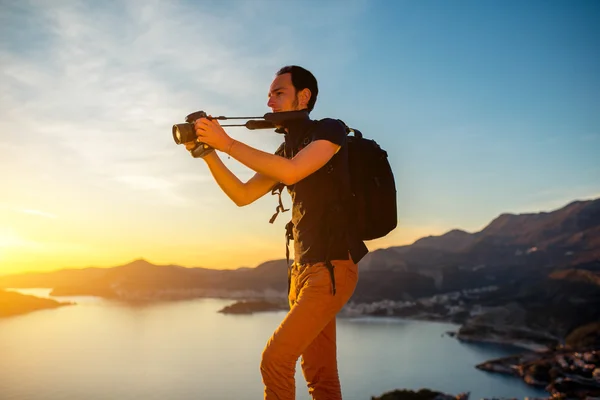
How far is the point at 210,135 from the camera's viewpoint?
2418 millimetres

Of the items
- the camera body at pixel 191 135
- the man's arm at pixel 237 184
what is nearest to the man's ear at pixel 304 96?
the man's arm at pixel 237 184

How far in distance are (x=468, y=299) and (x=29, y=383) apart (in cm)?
12902

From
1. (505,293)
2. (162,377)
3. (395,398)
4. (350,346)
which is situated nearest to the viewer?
→ (395,398)

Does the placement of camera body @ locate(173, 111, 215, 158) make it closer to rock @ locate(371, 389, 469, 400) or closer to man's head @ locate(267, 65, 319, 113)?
man's head @ locate(267, 65, 319, 113)

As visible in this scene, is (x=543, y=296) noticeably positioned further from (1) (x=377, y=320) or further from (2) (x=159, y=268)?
(2) (x=159, y=268)

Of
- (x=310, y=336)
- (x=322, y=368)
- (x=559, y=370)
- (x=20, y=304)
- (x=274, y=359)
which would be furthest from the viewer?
(x=20, y=304)

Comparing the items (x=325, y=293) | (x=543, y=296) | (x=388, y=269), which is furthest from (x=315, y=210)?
(x=388, y=269)

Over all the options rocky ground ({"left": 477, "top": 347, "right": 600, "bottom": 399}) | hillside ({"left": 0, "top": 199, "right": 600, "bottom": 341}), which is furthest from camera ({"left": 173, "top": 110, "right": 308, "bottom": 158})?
hillside ({"left": 0, "top": 199, "right": 600, "bottom": 341})

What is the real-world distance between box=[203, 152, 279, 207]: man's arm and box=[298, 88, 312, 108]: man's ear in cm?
53

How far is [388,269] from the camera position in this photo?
186 m

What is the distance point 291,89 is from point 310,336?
4.75ft

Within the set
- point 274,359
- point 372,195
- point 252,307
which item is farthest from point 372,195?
point 252,307

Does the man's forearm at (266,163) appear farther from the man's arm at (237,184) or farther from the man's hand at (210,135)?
the man's arm at (237,184)

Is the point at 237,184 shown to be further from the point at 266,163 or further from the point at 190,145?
the point at 266,163
